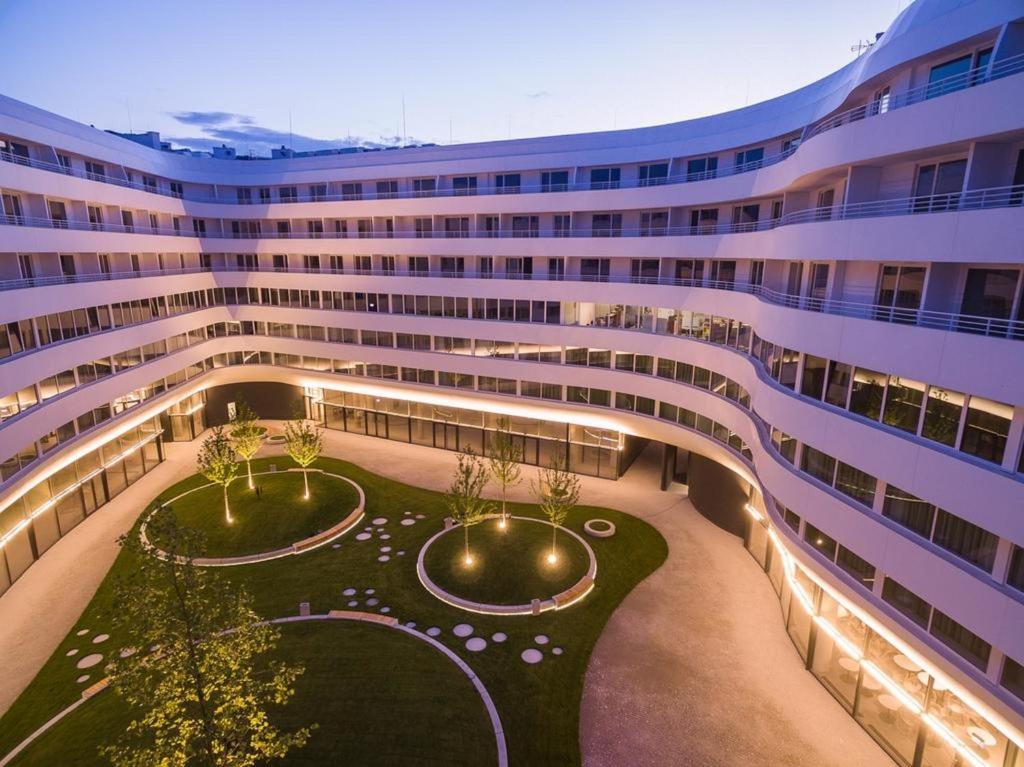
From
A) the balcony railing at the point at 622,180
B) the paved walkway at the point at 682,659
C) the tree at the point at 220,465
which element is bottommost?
the paved walkway at the point at 682,659

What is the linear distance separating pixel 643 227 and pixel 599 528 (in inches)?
792

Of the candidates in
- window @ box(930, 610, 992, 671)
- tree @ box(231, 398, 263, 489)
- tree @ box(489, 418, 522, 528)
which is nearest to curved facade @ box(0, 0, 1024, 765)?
window @ box(930, 610, 992, 671)

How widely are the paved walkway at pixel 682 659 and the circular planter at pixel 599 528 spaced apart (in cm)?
292

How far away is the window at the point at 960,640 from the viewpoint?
52.1 feet

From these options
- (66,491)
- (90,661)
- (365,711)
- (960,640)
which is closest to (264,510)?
(66,491)

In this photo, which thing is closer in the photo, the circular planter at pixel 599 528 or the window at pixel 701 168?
the circular planter at pixel 599 528

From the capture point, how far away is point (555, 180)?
1673 inches

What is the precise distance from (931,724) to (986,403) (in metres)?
10.5

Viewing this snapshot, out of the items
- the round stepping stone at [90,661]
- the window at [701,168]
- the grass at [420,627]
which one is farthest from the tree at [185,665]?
the window at [701,168]

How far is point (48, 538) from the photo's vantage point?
32219 millimetres

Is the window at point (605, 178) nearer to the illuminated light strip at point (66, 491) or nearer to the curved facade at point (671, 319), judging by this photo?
the curved facade at point (671, 319)

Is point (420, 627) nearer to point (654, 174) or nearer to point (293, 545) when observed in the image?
point (293, 545)

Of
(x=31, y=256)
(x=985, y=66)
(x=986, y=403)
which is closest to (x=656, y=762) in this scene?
(x=986, y=403)

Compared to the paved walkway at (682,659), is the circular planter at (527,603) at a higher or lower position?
higher
